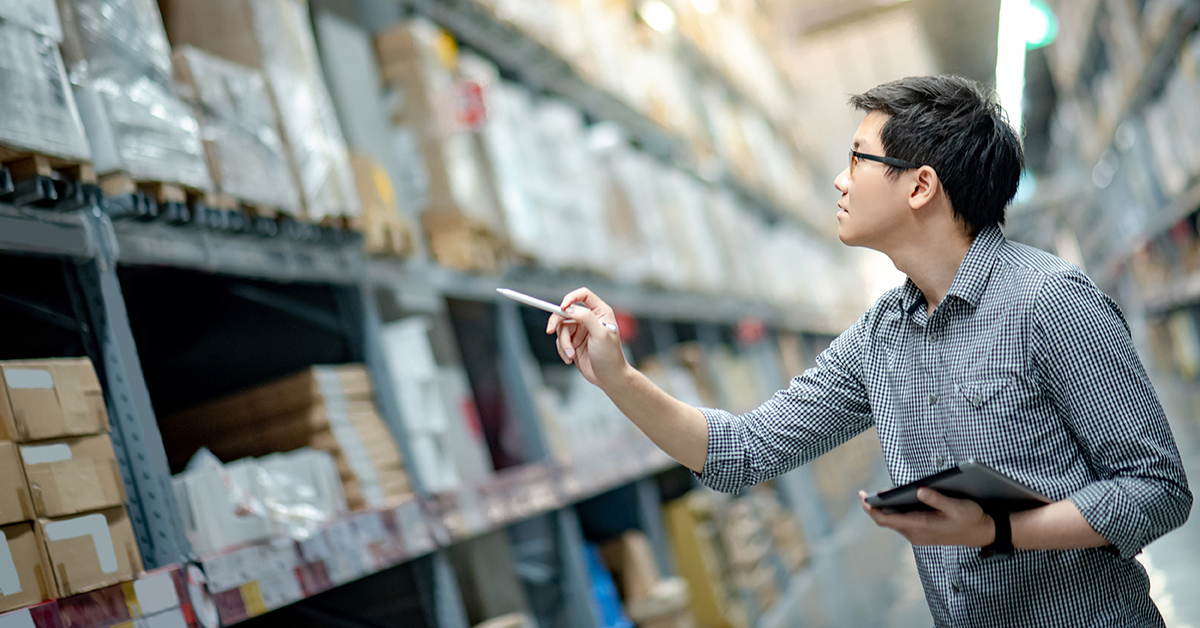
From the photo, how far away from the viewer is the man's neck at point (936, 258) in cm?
160

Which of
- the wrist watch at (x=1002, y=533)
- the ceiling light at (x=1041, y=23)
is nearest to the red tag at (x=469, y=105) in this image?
the wrist watch at (x=1002, y=533)

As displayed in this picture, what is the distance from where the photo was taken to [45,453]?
170 centimetres

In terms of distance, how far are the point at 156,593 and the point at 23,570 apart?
244mm

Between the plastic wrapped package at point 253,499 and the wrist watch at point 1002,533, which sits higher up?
the plastic wrapped package at point 253,499

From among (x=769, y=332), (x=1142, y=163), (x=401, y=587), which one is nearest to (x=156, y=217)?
(x=401, y=587)

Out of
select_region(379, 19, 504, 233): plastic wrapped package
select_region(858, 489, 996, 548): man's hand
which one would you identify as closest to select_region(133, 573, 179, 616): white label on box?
select_region(858, 489, 996, 548): man's hand

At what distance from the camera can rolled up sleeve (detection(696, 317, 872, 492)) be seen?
1774 millimetres

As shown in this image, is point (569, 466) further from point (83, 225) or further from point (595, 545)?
point (83, 225)

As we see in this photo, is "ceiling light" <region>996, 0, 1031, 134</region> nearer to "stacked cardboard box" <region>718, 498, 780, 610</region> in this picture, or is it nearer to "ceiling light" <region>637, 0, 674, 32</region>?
"ceiling light" <region>637, 0, 674, 32</region>

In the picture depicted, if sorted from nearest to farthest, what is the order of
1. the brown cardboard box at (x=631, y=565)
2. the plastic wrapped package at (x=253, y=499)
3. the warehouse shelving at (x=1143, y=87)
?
1. the plastic wrapped package at (x=253, y=499)
2. the brown cardboard box at (x=631, y=565)
3. the warehouse shelving at (x=1143, y=87)

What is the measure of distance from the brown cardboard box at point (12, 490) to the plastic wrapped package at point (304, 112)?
1059 mm

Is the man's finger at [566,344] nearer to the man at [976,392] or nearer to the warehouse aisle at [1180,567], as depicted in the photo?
the man at [976,392]

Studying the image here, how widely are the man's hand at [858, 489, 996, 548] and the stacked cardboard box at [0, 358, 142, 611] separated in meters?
1.32

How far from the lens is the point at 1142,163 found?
8711 mm
